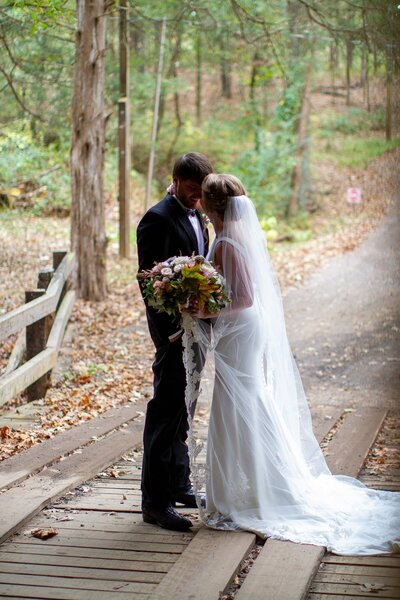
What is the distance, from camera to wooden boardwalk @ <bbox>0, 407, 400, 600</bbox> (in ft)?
11.1

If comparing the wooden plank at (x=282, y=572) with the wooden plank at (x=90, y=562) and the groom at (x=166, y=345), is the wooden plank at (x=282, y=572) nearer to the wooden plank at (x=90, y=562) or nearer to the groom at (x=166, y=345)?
the wooden plank at (x=90, y=562)

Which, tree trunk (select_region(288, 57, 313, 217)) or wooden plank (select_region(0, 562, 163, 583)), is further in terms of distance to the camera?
tree trunk (select_region(288, 57, 313, 217))

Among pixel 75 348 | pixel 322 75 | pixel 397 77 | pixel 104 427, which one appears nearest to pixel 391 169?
pixel 397 77

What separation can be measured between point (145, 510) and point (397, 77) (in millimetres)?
2966

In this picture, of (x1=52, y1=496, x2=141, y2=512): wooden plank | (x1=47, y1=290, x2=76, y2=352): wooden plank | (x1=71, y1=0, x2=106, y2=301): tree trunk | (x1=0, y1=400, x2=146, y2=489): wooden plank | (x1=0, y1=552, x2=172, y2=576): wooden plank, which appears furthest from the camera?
(x1=71, y1=0, x2=106, y2=301): tree trunk

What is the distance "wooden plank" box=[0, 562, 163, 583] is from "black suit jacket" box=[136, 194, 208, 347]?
1.35m

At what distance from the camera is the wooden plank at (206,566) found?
3.34 metres

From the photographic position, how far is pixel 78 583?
3473mm

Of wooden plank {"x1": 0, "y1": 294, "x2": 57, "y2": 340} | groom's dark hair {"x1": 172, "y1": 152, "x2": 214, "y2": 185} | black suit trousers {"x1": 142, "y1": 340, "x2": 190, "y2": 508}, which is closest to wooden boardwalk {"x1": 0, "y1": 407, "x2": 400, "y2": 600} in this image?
black suit trousers {"x1": 142, "y1": 340, "x2": 190, "y2": 508}

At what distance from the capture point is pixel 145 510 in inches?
171

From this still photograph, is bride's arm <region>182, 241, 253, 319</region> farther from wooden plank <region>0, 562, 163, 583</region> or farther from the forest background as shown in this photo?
wooden plank <region>0, 562, 163, 583</region>

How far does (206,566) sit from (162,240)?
5.88ft

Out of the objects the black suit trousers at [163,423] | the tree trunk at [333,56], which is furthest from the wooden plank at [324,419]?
the tree trunk at [333,56]

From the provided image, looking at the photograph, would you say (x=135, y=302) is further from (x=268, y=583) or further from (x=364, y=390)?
(x=268, y=583)
